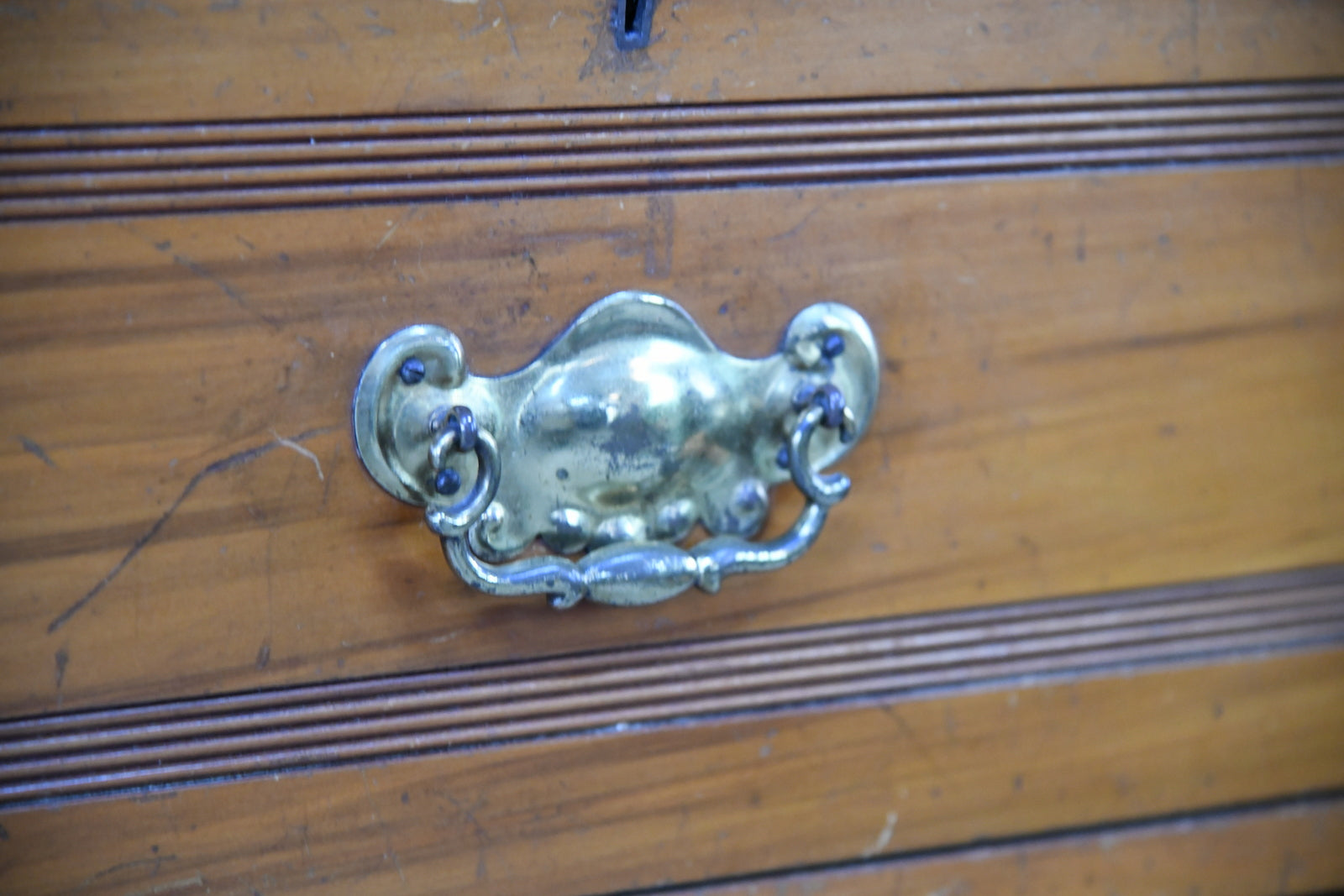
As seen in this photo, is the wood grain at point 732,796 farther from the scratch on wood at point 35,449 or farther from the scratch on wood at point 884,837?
the scratch on wood at point 35,449

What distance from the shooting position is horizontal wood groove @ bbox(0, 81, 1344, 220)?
1.01 feet

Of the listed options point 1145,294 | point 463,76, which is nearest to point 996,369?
point 1145,294

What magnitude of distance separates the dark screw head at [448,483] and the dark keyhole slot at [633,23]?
0.15 metres

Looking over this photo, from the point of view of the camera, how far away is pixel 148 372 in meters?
0.32

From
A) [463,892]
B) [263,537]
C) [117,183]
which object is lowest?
[463,892]

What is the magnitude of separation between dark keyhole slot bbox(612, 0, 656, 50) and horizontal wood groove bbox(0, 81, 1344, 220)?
0.02 metres

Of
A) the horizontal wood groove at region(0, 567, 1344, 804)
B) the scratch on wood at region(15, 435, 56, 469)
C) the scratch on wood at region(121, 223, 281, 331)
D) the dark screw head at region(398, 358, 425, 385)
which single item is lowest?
the horizontal wood groove at region(0, 567, 1344, 804)

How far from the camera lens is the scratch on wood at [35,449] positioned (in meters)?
0.31

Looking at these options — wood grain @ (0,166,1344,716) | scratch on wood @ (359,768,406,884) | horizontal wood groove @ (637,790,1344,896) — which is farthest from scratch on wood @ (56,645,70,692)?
horizontal wood groove @ (637,790,1344,896)

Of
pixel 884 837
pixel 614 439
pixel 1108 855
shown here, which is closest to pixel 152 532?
pixel 614 439

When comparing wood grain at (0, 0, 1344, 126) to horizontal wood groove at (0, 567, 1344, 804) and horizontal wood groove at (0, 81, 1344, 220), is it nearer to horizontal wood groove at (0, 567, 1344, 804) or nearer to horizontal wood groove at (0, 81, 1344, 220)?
horizontal wood groove at (0, 81, 1344, 220)

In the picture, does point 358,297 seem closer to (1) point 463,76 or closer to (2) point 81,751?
(1) point 463,76

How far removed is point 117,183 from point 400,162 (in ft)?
0.28

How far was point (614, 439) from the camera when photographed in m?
0.34
